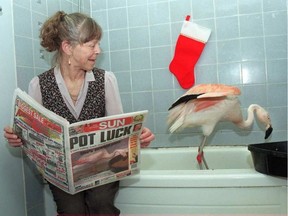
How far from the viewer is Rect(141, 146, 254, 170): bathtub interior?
5.19ft

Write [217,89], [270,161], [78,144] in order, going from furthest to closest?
[217,89]
[270,161]
[78,144]

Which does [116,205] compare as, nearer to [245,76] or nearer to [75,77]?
[75,77]

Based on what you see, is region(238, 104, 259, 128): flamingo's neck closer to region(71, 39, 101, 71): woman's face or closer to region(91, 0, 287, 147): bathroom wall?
region(91, 0, 287, 147): bathroom wall

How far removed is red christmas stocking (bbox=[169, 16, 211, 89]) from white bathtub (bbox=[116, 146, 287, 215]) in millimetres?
780

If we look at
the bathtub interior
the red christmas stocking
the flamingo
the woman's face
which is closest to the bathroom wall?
the red christmas stocking

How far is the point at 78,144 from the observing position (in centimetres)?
82

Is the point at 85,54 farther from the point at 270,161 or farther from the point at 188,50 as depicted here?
the point at 188,50

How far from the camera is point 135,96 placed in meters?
1.89

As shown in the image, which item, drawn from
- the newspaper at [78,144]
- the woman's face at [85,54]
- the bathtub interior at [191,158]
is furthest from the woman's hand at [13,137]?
the bathtub interior at [191,158]

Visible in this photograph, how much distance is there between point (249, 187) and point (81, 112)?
0.63 metres

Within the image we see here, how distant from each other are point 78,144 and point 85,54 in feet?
1.10

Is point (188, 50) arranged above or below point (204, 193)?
above

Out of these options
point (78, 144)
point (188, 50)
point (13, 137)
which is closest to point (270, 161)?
point (78, 144)

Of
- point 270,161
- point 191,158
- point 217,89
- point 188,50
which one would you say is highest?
point 188,50
